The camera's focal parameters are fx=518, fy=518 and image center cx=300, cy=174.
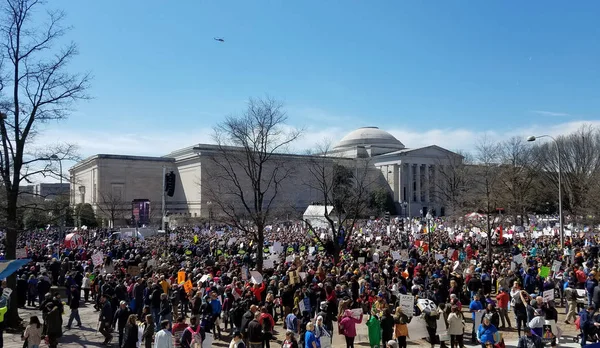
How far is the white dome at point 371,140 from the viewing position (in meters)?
115

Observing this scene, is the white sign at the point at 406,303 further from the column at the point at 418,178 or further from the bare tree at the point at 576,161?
the column at the point at 418,178

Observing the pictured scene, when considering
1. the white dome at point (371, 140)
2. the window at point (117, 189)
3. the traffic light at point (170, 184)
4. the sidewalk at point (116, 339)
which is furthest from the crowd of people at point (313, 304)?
the white dome at point (371, 140)

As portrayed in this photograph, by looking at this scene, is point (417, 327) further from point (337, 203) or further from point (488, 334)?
point (337, 203)

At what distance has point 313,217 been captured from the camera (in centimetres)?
4103

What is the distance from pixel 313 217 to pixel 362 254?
1289cm

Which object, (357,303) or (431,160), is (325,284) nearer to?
(357,303)

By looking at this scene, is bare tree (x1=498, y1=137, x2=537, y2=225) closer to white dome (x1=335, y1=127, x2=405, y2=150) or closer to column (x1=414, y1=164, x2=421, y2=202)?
column (x1=414, y1=164, x2=421, y2=202)

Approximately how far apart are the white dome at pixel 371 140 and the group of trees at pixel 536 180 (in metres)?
47.1

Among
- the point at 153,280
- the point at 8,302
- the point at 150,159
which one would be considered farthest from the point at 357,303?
→ the point at 150,159

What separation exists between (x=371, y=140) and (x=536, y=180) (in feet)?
191

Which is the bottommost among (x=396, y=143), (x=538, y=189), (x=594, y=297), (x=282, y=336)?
(x=282, y=336)

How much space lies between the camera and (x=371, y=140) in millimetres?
115938

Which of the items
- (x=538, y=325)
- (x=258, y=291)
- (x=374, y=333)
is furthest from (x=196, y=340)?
(x=538, y=325)

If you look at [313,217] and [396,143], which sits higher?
[396,143]
